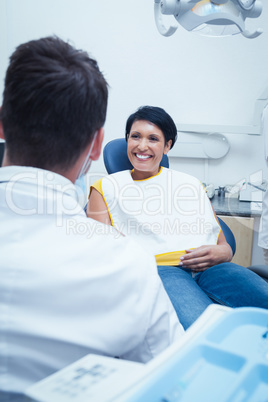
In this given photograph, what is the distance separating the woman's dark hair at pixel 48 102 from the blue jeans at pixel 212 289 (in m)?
0.77

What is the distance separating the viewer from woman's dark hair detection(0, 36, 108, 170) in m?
0.69

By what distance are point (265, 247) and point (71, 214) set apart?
194 cm

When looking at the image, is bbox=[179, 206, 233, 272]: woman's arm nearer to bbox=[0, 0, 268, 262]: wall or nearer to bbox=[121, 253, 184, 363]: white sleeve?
bbox=[121, 253, 184, 363]: white sleeve

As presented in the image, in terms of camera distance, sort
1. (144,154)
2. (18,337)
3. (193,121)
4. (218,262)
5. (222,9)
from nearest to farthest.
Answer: (18,337)
(222,9)
(218,262)
(144,154)
(193,121)

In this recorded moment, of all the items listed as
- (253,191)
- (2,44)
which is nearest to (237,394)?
(253,191)

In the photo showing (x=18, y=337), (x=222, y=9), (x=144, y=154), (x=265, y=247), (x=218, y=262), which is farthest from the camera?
(x=265, y=247)

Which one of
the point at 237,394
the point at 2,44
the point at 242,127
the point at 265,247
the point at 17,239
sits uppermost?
the point at 2,44

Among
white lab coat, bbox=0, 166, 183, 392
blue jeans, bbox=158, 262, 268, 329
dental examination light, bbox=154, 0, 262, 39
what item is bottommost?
blue jeans, bbox=158, 262, 268, 329

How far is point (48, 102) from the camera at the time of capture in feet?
2.27

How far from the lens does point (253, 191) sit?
273 centimetres

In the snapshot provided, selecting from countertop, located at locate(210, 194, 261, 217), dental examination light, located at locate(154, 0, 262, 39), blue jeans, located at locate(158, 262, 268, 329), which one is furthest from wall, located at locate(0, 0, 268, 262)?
dental examination light, located at locate(154, 0, 262, 39)

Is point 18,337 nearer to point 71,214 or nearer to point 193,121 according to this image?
point 71,214

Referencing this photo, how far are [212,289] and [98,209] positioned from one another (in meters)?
0.63

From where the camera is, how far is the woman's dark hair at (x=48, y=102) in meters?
0.69
